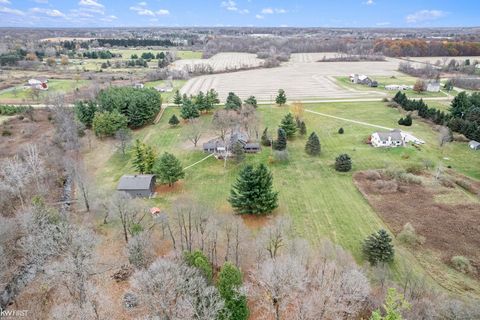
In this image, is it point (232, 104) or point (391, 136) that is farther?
point (232, 104)

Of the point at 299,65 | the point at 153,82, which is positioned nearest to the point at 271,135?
the point at 153,82

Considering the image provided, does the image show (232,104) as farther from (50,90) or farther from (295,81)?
(50,90)

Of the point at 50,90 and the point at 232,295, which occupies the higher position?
the point at 50,90

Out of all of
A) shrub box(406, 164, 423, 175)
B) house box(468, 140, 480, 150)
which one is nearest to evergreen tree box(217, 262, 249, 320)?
shrub box(406, 164, 423, 175)

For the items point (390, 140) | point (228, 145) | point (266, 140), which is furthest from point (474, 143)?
point (228, 145)

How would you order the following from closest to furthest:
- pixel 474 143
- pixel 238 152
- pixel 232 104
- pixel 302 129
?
pixel 238 152 < pixel 474 143 < pixel 302 129 < pixel 232 104

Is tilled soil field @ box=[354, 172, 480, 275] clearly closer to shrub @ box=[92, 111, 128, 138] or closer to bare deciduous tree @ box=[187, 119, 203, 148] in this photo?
bare deciduous tree @ box=[187, 119, 203, 148]
